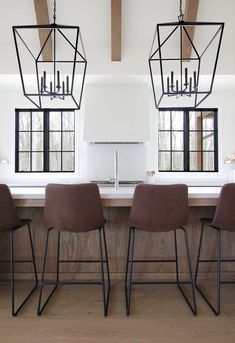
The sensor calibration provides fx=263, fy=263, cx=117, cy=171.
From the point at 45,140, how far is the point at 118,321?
164 inches

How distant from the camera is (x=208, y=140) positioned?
5402 millimetres

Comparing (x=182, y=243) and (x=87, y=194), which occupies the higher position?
(x=87, y=194)

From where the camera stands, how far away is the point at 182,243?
2.47m

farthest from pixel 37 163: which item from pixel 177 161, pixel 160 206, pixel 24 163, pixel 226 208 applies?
pixel 226 208

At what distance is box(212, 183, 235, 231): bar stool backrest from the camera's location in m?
1.97

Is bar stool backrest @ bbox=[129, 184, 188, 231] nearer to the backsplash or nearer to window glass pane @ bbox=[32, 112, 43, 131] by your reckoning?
the backsplash

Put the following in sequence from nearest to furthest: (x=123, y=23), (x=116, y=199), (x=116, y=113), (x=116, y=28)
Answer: (x=116, y=199) → (x=116, y=28) → (x=123, y=23) → (x=116, y=113)

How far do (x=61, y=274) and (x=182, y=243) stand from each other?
117cm

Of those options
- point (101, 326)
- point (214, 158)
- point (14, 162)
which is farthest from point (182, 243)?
point (14, 162)

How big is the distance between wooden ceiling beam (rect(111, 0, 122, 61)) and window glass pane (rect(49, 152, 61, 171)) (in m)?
2.21

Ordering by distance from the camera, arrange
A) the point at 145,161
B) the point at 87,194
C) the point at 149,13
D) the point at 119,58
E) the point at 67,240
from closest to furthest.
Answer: the point at 87,194
the point at 67,240
the point at 149,13
the point at 119,58
the point at 145,161

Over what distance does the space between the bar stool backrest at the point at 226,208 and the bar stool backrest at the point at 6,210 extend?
1.61m

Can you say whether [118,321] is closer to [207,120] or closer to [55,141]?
[55,141]

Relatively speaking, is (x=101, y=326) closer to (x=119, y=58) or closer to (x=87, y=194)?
(x=87, y=194)
